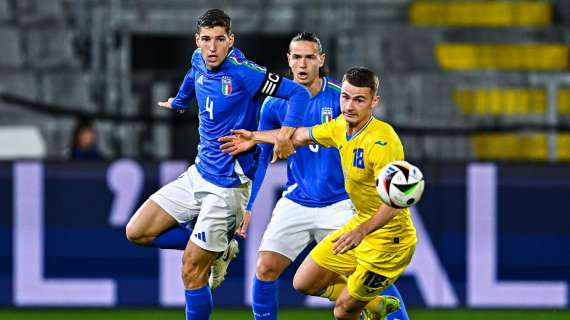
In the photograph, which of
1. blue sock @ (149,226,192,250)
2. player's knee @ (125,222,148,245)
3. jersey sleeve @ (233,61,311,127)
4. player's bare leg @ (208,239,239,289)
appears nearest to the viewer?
jersey sleeve @ (233,61,311,127)

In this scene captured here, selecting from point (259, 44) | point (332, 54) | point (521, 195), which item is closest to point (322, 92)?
point (521, 195)

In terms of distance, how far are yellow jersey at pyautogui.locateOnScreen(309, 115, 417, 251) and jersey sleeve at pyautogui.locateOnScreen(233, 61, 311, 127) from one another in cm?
18

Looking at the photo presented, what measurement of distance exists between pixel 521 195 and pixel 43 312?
3.79m

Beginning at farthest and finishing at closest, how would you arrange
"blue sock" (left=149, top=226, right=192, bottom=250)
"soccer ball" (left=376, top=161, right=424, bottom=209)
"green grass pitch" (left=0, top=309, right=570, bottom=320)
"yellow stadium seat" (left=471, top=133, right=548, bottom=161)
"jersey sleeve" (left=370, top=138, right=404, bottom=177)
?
"yellow stadium seat" (left=471, top=133, right=548, bottom=161) → "green grass pitch" (left=0, top=309, right=570, bottom=320) → "blue sock" (left=149, top=226, right=192, bottom=250) → "jersey sleeve" (left=370, top=138, right=404, bottom=177) → "soccer ball" (left=376, top=161, right=424, bottom=209)

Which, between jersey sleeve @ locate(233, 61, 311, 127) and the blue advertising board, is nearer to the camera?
jersey sleeve @ locate(233, 61, 311, 127)

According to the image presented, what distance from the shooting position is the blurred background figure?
10.4 meters

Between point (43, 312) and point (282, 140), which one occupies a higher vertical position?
point (282, 140)

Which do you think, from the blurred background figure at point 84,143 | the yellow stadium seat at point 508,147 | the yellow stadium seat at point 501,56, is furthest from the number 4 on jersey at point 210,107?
the yellow stadium seat at point 501,56

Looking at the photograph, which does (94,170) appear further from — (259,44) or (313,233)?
(259,44)

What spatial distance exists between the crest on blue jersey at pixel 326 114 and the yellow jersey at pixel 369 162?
710mm

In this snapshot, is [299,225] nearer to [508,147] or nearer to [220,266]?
[220,266]

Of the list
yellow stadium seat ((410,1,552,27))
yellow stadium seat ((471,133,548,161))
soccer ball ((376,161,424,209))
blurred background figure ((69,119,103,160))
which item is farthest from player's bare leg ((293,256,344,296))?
yellow stadium seat ((410,1,552,27))

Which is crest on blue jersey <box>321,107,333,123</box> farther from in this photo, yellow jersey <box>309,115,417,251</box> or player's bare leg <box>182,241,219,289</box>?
player's bare leg <box>182,241,219,289</box>

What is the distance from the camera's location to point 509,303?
9.52m
